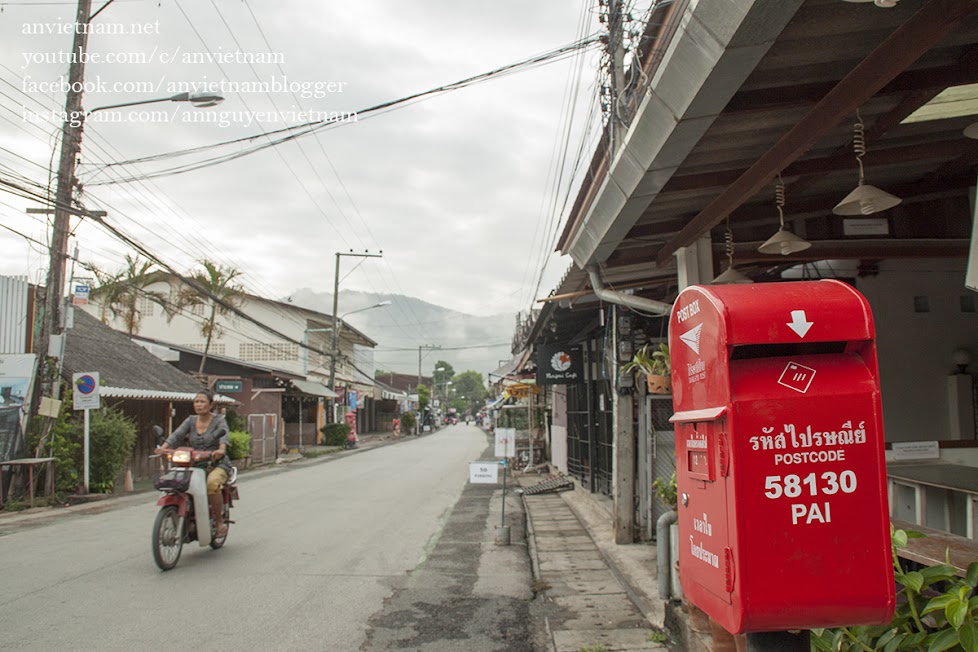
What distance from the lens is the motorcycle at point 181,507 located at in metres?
7.48

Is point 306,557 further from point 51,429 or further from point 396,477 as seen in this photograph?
point 396,477

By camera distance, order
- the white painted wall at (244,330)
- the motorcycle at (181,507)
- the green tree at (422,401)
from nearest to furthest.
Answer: the motorcycle at (181,507), the white painted wall at (244,330), the green tree at (422,401)

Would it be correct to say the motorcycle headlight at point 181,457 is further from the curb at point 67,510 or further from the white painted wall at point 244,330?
the white painted wall at point 244,330

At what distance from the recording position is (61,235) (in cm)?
1409

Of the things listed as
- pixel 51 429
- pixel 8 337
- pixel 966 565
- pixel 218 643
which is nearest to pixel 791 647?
pixel 966 565

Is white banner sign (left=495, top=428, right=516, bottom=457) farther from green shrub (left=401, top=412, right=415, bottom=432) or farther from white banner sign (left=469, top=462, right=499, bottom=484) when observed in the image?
green shrub (left=401, top=412, right=415, bottom=432)

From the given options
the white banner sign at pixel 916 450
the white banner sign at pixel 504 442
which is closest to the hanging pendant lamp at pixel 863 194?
the white banner sign at pixel 916 450

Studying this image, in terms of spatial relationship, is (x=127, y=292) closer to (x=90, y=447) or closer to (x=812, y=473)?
(x=90, y=447)

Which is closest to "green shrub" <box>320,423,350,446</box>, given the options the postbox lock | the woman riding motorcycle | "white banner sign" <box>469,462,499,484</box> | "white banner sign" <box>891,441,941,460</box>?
"white banner sign" <box>469,462,499,484</box>

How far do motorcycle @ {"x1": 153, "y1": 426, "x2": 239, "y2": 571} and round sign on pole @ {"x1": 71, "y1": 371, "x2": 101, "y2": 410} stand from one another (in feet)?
23.3

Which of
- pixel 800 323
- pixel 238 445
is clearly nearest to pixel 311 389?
pixel 238 445

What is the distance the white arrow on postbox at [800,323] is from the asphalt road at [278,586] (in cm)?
374

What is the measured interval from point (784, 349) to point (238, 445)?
23.1m

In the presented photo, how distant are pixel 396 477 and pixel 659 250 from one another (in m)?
13.7
